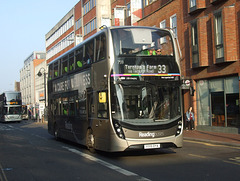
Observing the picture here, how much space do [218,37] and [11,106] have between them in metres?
34.4

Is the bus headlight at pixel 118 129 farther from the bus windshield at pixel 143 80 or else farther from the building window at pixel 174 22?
the building window at pixel 174 22

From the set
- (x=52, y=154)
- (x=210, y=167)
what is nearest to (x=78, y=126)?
(x=52, y=154)

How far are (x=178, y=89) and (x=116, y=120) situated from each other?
2.28 m

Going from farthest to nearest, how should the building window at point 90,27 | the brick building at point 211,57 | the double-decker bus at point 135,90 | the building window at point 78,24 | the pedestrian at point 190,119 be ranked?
the building window at point 78,24
the building window at point 90,27
the pedestrian at point 190,119
the brick building at point 211,57
the double-decker bus at point 135,90

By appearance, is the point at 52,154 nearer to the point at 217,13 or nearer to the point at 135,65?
the point at 135,65

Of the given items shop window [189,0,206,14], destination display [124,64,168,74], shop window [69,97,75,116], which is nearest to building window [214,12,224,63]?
shop window [189,0,206,14]

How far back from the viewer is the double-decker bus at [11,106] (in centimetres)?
4731

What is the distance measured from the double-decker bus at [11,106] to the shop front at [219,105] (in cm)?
3113

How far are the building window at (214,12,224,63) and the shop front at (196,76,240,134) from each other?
1.42 m

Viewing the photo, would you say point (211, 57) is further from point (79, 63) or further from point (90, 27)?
point (90, 27)

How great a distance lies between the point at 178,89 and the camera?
11.0 meters

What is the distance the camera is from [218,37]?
20.7 m

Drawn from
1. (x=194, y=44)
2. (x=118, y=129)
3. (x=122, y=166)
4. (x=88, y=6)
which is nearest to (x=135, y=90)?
(x=118, y=129)

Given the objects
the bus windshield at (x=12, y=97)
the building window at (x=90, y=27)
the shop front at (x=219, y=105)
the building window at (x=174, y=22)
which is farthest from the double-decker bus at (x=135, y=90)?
the bus windshield at (x=12, y=97)
